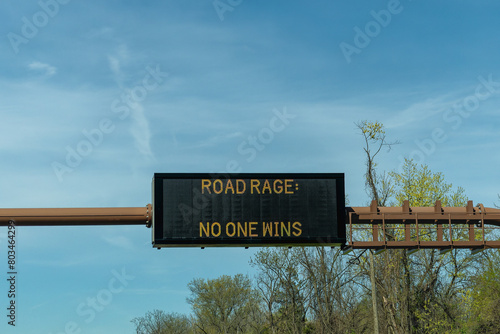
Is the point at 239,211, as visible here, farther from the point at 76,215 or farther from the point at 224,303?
the point at 224,303

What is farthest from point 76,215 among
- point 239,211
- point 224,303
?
point 224,303

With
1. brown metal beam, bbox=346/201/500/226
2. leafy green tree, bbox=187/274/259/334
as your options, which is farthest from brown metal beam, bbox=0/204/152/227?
leafy green tree, bbox=187/274/259/334

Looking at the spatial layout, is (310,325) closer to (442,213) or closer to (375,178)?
(375,178)

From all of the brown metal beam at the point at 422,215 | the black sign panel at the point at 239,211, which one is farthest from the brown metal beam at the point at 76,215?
the brown metal beam at the point at 422,215

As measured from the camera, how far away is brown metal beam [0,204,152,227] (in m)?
23.1

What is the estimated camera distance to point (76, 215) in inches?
909

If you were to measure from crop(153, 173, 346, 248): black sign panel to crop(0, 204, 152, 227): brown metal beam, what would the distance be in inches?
41.7

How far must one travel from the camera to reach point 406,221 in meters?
24.5

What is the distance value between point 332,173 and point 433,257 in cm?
2531

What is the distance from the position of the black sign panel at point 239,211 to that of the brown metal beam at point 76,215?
1.06 m

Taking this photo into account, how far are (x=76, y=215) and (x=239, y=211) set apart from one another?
5837mm

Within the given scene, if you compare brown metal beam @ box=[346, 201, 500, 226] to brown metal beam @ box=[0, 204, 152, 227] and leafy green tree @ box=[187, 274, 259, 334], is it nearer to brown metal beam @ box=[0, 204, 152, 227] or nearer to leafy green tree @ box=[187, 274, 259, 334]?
brown metal beam @ box=[0, 204, 152, 227]

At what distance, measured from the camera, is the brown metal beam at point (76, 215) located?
2306 centimetres

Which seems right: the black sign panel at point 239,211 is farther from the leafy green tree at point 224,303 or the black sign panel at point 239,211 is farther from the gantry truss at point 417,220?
the leafy green tree at point 224,303
